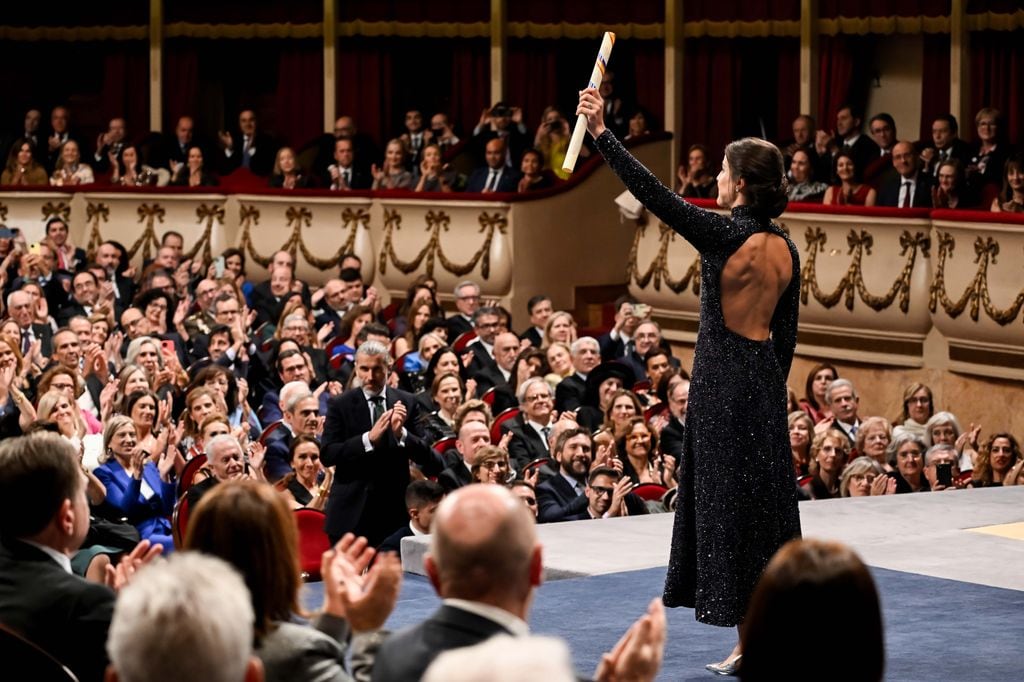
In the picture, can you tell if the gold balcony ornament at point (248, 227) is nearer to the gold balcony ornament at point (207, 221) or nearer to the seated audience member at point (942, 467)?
the gold balcony ornament at point (207, 221)

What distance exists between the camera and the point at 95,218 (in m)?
14.7

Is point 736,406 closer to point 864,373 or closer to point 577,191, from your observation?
point 864,373

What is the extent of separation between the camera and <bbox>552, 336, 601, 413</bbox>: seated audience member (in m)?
9.23

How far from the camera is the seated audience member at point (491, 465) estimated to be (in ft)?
23.2

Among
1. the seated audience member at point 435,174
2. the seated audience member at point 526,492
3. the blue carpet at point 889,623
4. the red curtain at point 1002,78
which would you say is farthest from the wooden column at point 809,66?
the blue carpet at point 889,623

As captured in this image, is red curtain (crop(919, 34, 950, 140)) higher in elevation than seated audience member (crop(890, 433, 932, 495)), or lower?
higher

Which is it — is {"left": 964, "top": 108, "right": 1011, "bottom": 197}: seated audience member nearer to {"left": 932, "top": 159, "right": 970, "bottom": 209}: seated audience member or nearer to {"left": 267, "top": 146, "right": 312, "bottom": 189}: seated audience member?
{"left": 932, "top": 159, "right": 970, "bottom": 209}: seated audience member

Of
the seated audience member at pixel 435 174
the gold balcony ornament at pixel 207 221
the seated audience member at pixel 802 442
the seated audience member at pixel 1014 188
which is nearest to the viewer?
the seated audience member at pixel 802 442

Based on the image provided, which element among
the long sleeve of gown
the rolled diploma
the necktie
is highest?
the rolled diploma

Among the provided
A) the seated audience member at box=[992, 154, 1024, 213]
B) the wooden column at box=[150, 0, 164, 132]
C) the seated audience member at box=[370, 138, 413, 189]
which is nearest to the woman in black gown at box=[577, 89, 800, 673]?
the seated audience member at box=[992, 154, 1024, 213]

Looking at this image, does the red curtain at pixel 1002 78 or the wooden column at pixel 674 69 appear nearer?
the red curtain at pixel 1002 78

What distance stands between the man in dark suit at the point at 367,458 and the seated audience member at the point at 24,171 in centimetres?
864

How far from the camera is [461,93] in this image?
618 inches

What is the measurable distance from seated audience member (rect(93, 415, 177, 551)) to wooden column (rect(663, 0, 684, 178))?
8234mm
